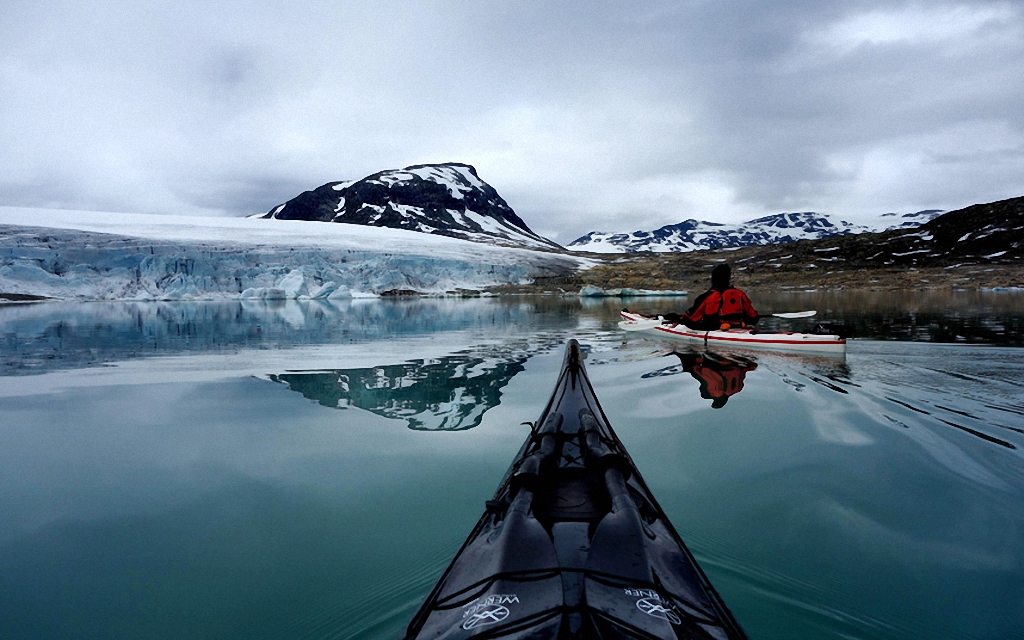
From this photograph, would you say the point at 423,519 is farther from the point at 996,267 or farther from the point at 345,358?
the point at 996,267

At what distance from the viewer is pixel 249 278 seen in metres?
38.2

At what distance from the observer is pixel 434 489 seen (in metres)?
3.93

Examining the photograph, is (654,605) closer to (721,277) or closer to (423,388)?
A: (423,388)

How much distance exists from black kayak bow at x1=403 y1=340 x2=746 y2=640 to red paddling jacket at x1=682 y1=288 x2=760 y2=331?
10.1 m

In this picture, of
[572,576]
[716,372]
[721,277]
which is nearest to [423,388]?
[716,372]

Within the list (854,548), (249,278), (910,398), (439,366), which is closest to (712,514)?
(854,548)

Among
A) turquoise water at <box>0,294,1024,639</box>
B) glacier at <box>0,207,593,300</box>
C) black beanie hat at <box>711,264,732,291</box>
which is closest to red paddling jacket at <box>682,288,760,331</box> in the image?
black beanie hat at <box>711,264,732,291</box>

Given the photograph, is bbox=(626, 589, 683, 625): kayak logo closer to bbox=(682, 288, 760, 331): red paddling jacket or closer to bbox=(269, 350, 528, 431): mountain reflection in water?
A: bbox=(269, 350, 528, 431): mountain reflection in water

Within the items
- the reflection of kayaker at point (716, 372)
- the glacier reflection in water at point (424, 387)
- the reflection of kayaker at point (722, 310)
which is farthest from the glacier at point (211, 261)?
the reflection of kayaker at point (716, 372)

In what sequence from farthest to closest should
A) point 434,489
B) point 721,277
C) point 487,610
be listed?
point 721,277 → point 434,489 → point 487,610

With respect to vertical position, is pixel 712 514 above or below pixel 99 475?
above

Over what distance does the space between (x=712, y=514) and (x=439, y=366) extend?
6.46 meters

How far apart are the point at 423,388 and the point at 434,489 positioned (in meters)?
3.60

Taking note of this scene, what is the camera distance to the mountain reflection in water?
19.7ft
